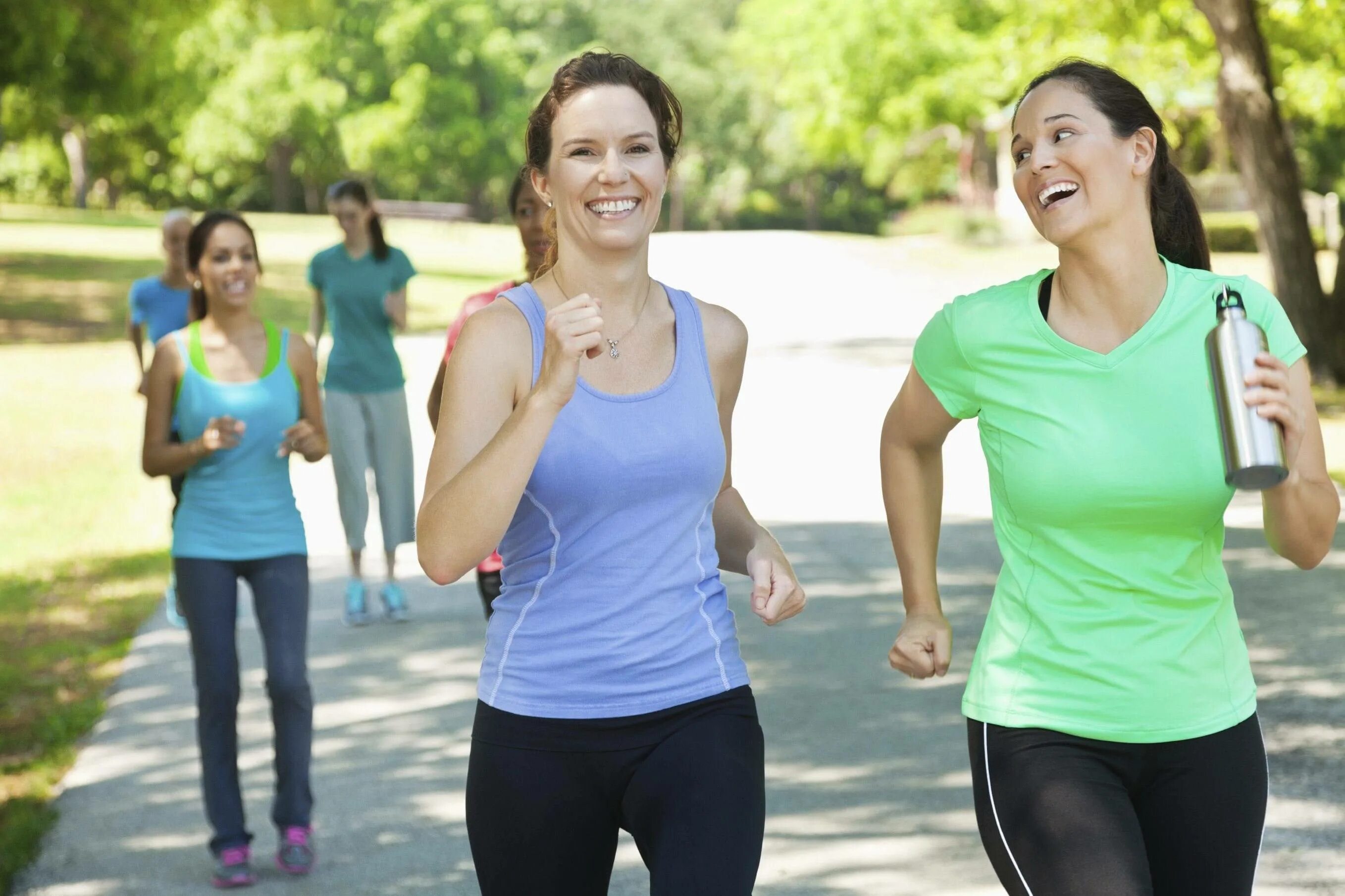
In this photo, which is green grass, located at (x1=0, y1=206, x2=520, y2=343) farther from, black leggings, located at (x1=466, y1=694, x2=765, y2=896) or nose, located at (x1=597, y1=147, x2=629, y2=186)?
black leggings, located at (x1=466, y1=694, x2=765, y2=896)

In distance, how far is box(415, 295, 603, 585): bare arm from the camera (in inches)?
113

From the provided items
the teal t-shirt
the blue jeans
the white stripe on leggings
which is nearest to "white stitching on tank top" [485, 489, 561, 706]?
the white stripe on leggings

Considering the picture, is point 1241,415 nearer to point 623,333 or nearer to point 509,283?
point 623,333

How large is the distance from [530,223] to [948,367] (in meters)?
2.71

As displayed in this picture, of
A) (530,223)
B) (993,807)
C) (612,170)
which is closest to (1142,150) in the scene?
(612,170)

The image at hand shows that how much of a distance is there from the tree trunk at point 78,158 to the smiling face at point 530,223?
6279 centimetres

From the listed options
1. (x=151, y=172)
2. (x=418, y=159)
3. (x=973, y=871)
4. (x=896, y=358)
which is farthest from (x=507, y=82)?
(x=973, y=871)

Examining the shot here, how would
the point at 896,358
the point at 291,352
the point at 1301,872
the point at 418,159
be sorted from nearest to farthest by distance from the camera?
the point at 1301,872 → the point at 291,352 → the point at 896,358 → the point at 418,159

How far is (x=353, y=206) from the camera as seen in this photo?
9258mm

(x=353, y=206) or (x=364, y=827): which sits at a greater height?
(x=353, y=206)

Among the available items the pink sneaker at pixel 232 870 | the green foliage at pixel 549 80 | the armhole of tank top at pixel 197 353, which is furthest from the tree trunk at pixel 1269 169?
the pink sneaker at pixel 232 870

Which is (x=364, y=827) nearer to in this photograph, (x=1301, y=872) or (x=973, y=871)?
(x=973, y=871)

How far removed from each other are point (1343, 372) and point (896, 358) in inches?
194

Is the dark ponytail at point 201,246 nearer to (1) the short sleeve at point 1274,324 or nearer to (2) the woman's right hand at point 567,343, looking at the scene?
(2) the woman's right hand at point 567,343
